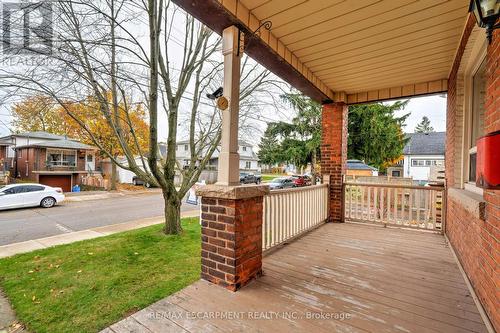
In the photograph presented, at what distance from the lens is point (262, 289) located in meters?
2.31

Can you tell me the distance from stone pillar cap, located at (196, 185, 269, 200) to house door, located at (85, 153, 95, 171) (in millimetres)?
23159

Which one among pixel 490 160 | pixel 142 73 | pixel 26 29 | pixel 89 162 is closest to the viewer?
pixel 490 160

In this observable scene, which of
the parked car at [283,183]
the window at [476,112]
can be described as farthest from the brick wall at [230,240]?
the parked car at [283,183]

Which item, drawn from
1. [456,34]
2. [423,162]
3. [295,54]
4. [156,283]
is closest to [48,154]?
[156,283]

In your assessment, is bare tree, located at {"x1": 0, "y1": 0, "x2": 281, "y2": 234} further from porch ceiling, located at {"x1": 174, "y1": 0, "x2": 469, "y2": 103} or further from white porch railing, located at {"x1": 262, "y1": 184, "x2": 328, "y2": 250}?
white porch railing, located at {"x1": 262, "y1": 184, "x2": 328, "y2": 250}

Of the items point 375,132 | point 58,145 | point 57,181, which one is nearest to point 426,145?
point 375,132

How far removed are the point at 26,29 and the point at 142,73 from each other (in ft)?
6.08

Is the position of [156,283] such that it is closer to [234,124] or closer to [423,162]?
[234,124]

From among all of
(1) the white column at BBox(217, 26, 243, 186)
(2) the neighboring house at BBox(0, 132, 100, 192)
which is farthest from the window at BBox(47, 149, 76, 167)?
(1) the white column at BBox(217, 26, 243, 186)

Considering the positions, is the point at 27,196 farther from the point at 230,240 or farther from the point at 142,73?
the point at 230,240

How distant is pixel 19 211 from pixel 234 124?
12.9m

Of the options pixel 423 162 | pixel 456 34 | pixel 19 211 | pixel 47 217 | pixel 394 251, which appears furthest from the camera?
pixel 423 162

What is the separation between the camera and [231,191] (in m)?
2.17

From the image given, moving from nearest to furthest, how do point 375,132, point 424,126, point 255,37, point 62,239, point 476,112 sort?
point 255,37 < point 476,112 < point 62,239 < point 375,132 < point 424,126
